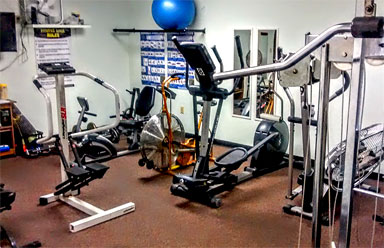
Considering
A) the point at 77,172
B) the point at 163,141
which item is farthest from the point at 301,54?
the point at 163,141

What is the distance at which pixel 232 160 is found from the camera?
4148mm

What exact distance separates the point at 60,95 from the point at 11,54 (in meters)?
2.55

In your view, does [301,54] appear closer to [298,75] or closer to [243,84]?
[298,75]

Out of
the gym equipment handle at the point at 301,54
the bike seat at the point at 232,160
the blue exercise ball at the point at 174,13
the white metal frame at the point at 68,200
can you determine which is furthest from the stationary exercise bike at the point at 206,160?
the gym equipment handle at the point at 301,54

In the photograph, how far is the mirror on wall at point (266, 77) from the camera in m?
5.28

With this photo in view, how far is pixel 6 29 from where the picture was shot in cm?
559

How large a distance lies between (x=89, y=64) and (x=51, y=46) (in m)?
0.72

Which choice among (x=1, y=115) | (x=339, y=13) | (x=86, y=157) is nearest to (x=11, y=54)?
(x=1, y=115)

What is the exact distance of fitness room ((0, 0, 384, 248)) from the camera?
206cm

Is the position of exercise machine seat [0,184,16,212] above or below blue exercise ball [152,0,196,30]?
below

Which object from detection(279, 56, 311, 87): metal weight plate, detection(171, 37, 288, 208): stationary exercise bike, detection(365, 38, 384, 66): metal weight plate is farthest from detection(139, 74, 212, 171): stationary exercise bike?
detection(365, 38, 384, 66): metal weight plate

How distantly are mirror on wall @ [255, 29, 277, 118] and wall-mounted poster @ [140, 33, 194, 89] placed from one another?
119cm

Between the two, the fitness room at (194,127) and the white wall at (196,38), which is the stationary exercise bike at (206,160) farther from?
the white wall at (196,38)

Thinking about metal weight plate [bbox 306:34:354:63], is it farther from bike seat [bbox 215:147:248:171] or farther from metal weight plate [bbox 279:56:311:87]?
bike seat [bbox 215:147:248:171]
